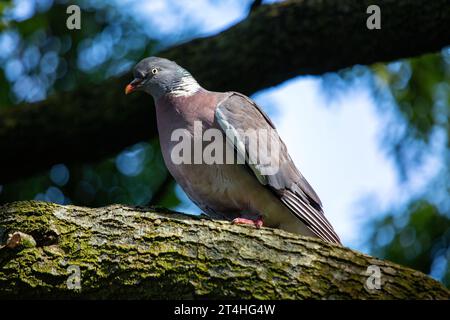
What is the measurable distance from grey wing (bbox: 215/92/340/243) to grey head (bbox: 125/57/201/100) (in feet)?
1.68

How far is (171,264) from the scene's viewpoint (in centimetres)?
388

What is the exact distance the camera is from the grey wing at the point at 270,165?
16.0 feet

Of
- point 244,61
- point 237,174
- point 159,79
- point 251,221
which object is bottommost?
point 251,221

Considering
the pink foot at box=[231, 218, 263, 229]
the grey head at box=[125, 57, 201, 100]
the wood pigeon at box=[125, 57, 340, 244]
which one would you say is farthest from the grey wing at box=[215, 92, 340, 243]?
the grey head at box=[125, 57, 201, 100]

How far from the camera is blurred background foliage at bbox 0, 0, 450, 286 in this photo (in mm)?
7004

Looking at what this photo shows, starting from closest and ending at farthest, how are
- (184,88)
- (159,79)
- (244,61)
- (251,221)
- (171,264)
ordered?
(171,264) → (251,221) → (184,88) → (159,79) → (244,61)

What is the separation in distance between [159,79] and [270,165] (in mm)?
1279

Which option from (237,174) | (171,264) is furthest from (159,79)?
(171,264)

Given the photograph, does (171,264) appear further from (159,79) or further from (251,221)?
(159,79)

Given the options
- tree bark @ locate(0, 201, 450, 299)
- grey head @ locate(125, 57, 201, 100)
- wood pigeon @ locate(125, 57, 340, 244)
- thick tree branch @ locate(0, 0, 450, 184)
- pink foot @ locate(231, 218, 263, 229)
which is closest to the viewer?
tree bark @ locate(0, 201, 450, 299)

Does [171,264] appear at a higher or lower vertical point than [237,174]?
lower

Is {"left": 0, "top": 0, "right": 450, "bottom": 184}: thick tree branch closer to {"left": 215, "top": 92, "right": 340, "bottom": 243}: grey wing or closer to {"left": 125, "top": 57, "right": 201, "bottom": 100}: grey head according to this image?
{"left": 125, "top": 57, "right": 201, "bottom": 100}: grey head

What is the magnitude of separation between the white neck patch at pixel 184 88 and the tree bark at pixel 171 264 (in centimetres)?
161

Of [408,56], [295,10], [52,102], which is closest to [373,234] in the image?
[408,56]
